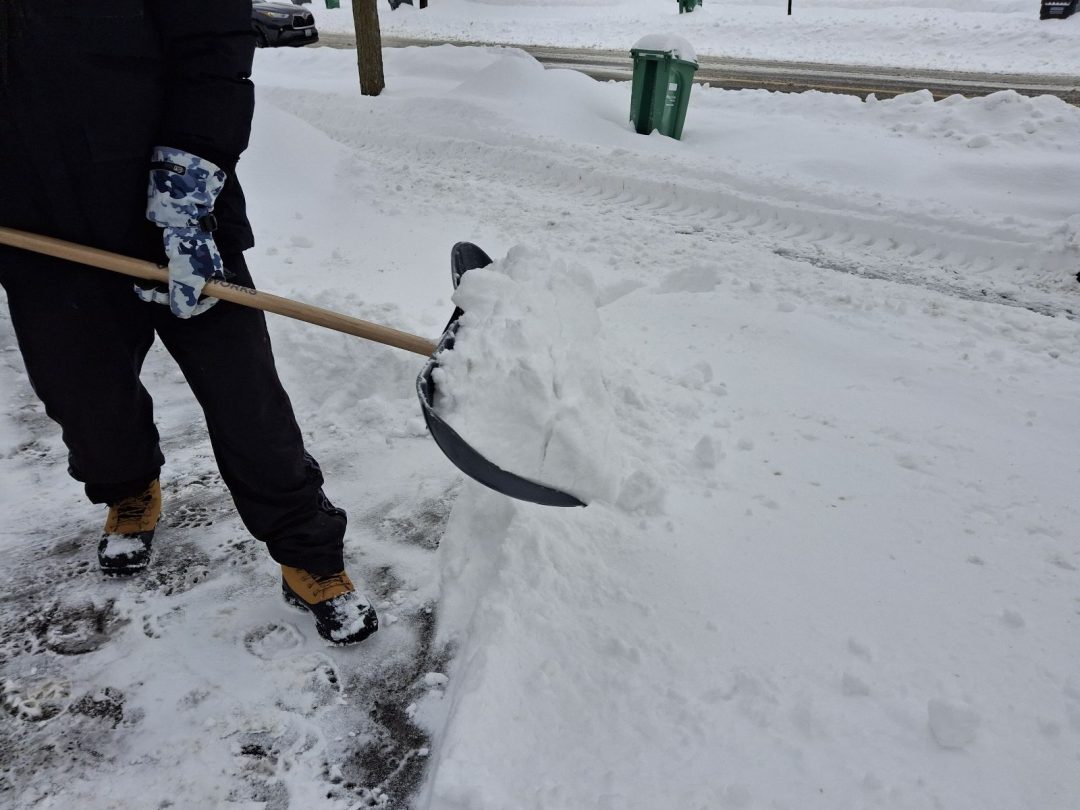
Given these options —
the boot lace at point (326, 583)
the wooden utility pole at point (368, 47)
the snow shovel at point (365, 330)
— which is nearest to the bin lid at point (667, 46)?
the wooden utility pole at point (368, 47)

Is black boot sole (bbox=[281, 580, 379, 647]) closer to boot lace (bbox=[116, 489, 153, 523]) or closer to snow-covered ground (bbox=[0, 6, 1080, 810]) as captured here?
snow-covered ground (bbox=[0, 6, 1080, 810])

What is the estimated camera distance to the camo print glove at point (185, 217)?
157cm

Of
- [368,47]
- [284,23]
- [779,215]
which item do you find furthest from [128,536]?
[284,23]

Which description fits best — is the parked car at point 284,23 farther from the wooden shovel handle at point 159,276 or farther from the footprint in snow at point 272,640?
the footprint in snow at point 272,640

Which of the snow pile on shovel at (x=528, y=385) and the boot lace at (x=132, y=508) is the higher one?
the snow pile on shovel at (x=528, y=385)

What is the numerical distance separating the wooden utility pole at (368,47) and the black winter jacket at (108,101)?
841 cm

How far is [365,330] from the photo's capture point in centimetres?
185

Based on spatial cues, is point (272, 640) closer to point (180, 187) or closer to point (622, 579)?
point (622, 579)

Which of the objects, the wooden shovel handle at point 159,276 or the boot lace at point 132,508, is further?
the boot lace at point 132,508

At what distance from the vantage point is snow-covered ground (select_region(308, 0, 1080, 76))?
46.1 ft

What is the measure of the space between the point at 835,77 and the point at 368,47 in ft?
26.1

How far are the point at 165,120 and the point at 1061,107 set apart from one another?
8.26m

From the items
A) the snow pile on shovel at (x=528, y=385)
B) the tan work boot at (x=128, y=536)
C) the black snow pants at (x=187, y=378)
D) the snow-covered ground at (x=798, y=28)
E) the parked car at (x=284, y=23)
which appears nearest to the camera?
the black snow pants at (x=187, y=378)

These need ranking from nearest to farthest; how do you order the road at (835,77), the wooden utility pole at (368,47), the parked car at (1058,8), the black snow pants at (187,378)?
the black snow pants at (187,378)
the wooden utility pole at (368,47)
the road at (835,77)
the parked car at (1058,8)
